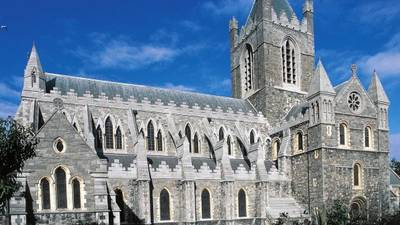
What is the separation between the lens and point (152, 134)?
111 ft

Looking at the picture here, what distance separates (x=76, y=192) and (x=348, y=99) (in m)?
22.2

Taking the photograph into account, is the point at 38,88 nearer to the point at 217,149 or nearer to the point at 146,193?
the point at 146,193

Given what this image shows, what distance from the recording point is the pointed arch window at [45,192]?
64.3 ft

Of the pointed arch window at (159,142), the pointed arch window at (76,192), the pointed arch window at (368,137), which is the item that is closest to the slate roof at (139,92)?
the pointed arch window at (159,142)

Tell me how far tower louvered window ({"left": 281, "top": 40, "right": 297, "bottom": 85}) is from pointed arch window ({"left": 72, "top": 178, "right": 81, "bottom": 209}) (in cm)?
2562

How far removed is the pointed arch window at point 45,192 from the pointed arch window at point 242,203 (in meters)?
15.9

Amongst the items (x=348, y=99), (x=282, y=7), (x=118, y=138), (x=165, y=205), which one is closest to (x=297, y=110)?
(x=348, y=99)

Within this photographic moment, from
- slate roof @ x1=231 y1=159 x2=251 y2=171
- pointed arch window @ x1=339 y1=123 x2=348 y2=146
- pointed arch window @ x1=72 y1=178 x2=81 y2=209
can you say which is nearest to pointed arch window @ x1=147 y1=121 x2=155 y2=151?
slate roof @ x1=231 y1=159 x2=251 y2=171

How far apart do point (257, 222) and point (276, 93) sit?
1325 cm

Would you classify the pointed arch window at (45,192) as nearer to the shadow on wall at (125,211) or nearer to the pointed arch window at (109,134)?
the shadow on wall at (125,211)

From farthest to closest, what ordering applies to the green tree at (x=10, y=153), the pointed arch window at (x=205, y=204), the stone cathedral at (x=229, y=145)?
the pointed arch window at (x=205, y=204), the stone cathedral at (x=229, y=145), the green tree at (x=10, y=153)

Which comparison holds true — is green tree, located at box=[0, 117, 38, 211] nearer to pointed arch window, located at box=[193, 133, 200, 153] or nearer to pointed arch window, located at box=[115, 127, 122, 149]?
pointed arch window, located at box=[115, 127, 122, 149]

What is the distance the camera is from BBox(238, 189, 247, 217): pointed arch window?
1242 inches

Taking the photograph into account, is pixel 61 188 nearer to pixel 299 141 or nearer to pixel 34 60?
pixel 34 60
